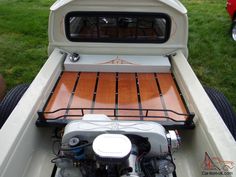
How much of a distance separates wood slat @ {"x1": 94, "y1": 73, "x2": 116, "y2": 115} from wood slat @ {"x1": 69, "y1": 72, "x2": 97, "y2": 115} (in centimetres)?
6

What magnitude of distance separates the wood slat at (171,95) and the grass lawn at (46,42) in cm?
153

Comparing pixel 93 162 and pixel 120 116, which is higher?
pixel 120 116

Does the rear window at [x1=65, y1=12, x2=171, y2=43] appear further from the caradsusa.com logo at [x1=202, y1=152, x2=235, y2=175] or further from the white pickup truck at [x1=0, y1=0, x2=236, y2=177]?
the caradsusa.com logo at [x1=202, y1=152, x2=235, y2=175]

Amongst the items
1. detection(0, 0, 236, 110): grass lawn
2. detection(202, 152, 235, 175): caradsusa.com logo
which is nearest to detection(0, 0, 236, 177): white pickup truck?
detection(202, 152, 235, 175): caradsusa.com logo

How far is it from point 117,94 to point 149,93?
0.96 feet

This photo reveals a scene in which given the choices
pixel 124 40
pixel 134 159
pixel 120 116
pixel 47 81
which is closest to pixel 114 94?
pixel 120 116

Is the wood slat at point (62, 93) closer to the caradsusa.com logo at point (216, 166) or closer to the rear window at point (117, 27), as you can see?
the rear window at point (117, 27)

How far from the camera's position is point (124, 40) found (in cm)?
344

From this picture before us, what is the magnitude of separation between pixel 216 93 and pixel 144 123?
1329 mm

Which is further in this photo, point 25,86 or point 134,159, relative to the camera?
point 25,86

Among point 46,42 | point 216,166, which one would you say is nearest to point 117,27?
point 216,166

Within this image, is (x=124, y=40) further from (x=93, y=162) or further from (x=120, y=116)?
(x=93, y=162)

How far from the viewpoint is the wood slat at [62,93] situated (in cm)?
259

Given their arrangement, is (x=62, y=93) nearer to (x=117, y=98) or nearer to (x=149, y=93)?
(x=117, y=98)
